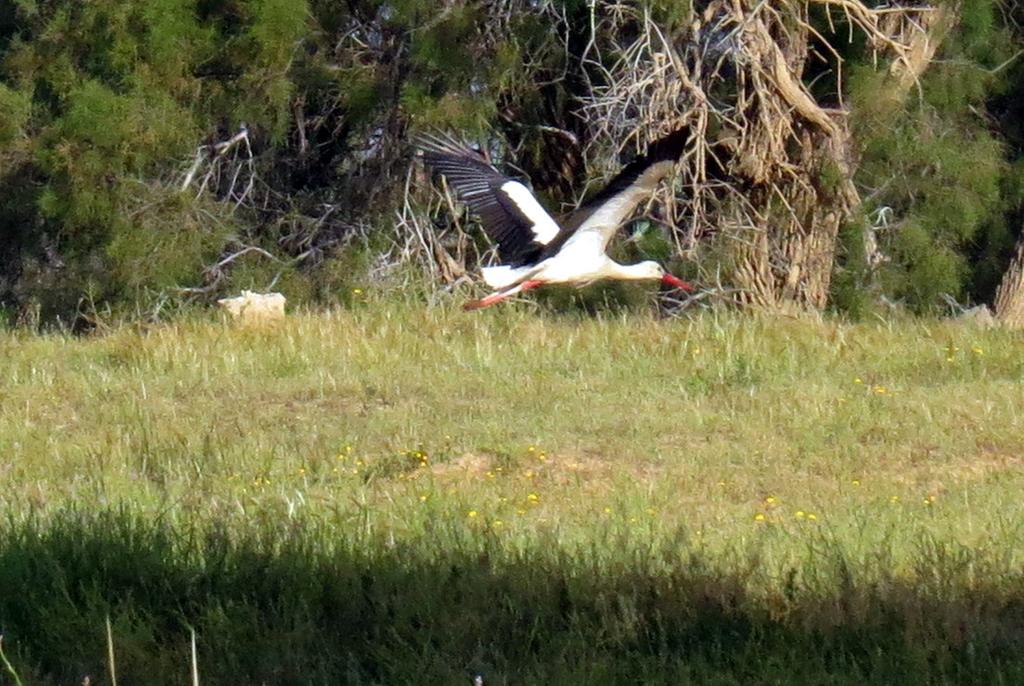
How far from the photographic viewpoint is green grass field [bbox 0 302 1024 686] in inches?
185

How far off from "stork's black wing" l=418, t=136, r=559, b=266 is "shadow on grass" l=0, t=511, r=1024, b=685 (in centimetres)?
523

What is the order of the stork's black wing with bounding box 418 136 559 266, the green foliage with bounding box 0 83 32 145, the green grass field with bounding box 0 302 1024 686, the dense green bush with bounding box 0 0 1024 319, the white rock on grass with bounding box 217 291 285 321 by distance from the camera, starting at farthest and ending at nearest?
the green foliage with bounding box 0 83 32 145
the dense green bush with bounding box 0 0 1024 319
the stork's black wing with bounding box 418 136 559 266
the white rock on grass with bounding box 217 291 285 321
the green grass field with bounding box 0 302 1024 686

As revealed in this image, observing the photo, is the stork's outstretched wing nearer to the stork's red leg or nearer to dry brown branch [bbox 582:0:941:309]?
the stork's red leg

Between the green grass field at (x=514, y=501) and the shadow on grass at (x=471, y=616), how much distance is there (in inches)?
0.5

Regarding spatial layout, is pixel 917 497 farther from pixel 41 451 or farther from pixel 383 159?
pixel 383 159

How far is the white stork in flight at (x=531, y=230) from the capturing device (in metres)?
9.81

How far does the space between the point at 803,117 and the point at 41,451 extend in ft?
Answer: 23.5

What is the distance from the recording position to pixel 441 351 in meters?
9.23

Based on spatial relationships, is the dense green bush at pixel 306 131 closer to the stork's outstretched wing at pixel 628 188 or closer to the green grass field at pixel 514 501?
the stork's outstretched wing at pixel 628 188

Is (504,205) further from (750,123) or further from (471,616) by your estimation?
(471,616)

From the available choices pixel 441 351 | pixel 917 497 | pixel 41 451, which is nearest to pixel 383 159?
pixel 441 351

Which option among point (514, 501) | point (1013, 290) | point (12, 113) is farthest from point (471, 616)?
point (1013, 290)

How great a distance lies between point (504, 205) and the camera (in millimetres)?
10469

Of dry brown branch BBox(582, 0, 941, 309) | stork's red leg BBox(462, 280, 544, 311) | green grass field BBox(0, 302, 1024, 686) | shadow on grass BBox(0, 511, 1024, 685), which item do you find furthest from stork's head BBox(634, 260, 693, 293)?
shadow on grass BBox(0, 511, 1024, 685)
